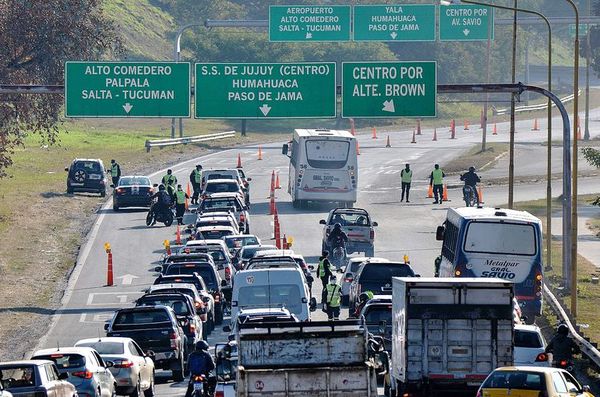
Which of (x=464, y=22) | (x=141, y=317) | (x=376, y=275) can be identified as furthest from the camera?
(x=464, y=22)

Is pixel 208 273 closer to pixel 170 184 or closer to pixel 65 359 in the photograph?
pixel 65 359

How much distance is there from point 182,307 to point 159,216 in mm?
24038

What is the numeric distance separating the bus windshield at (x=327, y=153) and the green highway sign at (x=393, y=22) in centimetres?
926

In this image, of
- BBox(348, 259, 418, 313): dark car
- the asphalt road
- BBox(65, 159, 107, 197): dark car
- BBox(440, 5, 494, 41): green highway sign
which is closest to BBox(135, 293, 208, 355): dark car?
the asphalt road

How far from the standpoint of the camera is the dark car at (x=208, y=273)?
126ft

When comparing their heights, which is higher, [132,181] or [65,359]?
[132,181]

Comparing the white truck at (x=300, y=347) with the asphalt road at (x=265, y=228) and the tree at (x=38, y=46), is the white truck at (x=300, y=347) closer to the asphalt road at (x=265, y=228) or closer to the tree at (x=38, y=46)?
the asphalt road at (x=265, y=228)

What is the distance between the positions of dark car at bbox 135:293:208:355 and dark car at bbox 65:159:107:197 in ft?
107

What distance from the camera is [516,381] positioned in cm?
2166

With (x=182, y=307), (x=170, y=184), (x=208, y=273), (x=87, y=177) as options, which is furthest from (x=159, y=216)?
(x=182, y=307)

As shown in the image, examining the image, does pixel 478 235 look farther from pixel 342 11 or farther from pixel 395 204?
pixel 342 11

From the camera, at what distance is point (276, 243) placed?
51.5m

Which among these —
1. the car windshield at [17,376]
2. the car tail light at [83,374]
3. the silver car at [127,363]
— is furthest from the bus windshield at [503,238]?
the car windshield at [17,376]

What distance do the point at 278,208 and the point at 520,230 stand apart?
28003 mm
